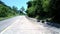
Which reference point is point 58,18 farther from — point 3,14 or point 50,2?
point 3,14

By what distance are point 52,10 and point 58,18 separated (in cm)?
178

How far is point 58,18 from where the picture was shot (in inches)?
1130

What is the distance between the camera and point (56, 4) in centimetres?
2600

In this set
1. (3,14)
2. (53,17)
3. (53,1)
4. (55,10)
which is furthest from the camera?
(3,14)

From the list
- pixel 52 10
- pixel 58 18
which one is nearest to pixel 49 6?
pixel 52 10

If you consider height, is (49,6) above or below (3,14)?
above

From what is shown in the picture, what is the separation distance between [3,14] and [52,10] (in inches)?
3521

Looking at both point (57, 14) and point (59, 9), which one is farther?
point (57, 14)

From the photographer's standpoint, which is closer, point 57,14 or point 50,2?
point 50,2

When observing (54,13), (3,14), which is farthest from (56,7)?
(3,14)

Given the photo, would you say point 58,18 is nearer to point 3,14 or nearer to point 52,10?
point 52,10

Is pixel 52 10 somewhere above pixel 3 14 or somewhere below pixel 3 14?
above

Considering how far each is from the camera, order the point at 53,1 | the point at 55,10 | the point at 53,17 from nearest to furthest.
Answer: the point at 53,1 → the point at 55,10 → the point at 53,17

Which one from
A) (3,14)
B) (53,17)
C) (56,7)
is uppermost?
(56,7)
